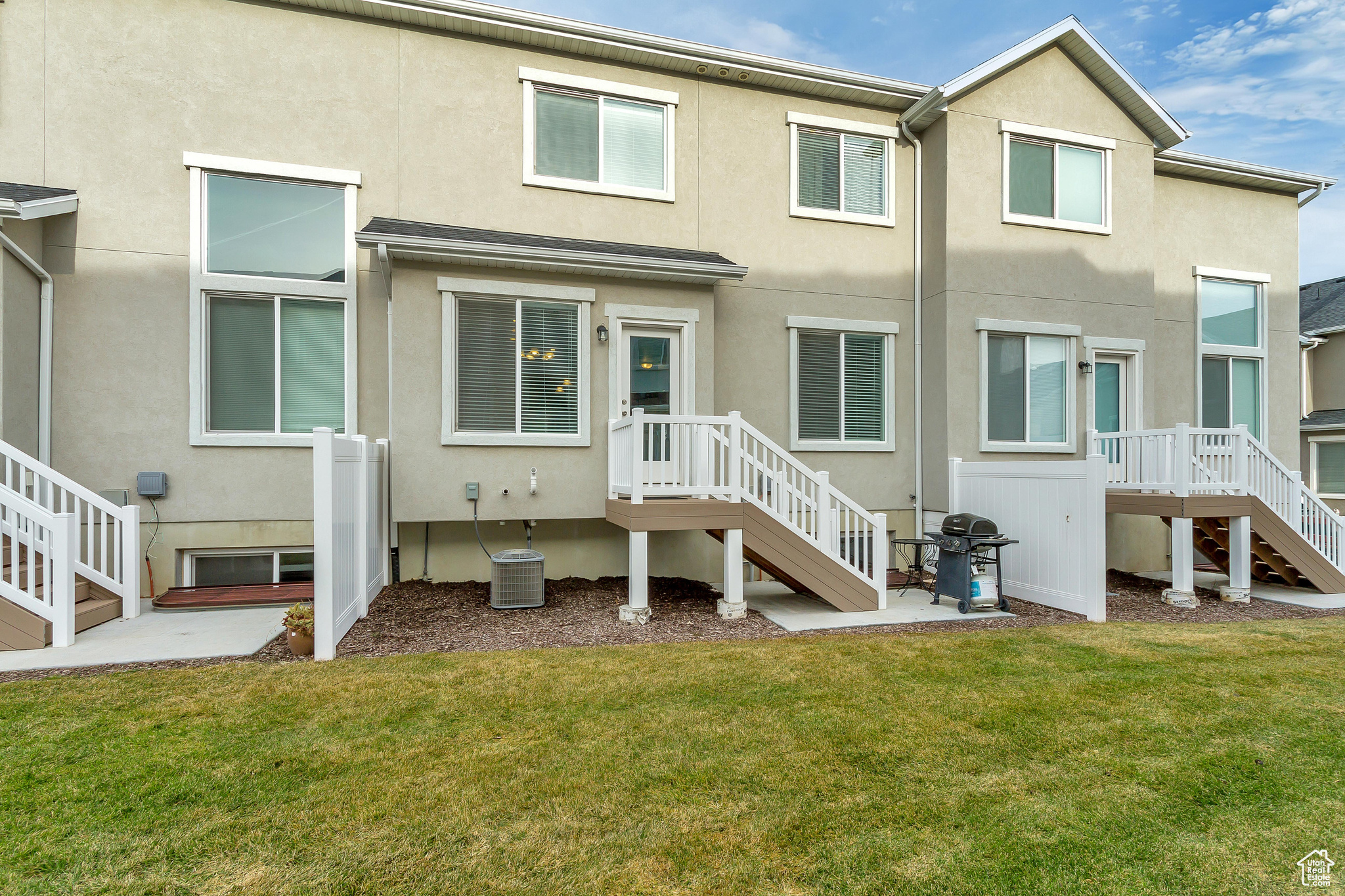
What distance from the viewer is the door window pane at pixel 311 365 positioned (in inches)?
320

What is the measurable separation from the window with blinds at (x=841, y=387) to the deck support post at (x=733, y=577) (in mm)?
2960

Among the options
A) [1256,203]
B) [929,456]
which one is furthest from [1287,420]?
[929,456]

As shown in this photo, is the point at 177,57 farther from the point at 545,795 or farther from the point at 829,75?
the point at 545,795

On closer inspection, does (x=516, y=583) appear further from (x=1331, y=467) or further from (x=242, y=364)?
(x=1331, y=467)

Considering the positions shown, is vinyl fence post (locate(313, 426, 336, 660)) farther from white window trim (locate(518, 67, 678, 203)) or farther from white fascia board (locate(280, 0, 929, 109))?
white fascia board (locate(280, 0, 929, 109))

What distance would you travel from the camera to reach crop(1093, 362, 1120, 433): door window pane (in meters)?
10.8

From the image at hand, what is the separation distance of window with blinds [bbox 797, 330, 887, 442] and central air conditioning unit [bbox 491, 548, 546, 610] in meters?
4.42

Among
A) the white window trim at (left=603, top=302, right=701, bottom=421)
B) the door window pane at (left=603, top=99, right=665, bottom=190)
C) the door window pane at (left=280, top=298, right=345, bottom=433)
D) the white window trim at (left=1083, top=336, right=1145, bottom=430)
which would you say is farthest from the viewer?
the white window trim at (left=1083, top=336, right=1145, bottom=430)

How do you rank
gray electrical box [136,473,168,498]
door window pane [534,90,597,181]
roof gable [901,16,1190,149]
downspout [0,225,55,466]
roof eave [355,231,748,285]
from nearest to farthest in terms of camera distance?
downspout [0,225,55,466] → roof eave [355,231,748,285] → gray electrical box [136,473,168,498] → door window pane [534,90,597,181] → roof gable [901,16,1190,149]

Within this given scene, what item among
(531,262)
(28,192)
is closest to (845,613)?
(531,262)

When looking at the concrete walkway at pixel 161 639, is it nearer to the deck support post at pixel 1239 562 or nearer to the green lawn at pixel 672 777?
the green lawn at pixel 672 777

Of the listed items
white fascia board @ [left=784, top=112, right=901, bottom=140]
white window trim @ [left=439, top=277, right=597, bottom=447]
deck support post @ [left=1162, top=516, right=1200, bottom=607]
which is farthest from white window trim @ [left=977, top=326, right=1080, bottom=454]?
white window trim @ [left=439, top=277, right=597, bottom=447]

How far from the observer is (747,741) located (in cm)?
396

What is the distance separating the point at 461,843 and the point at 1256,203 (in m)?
16.1
